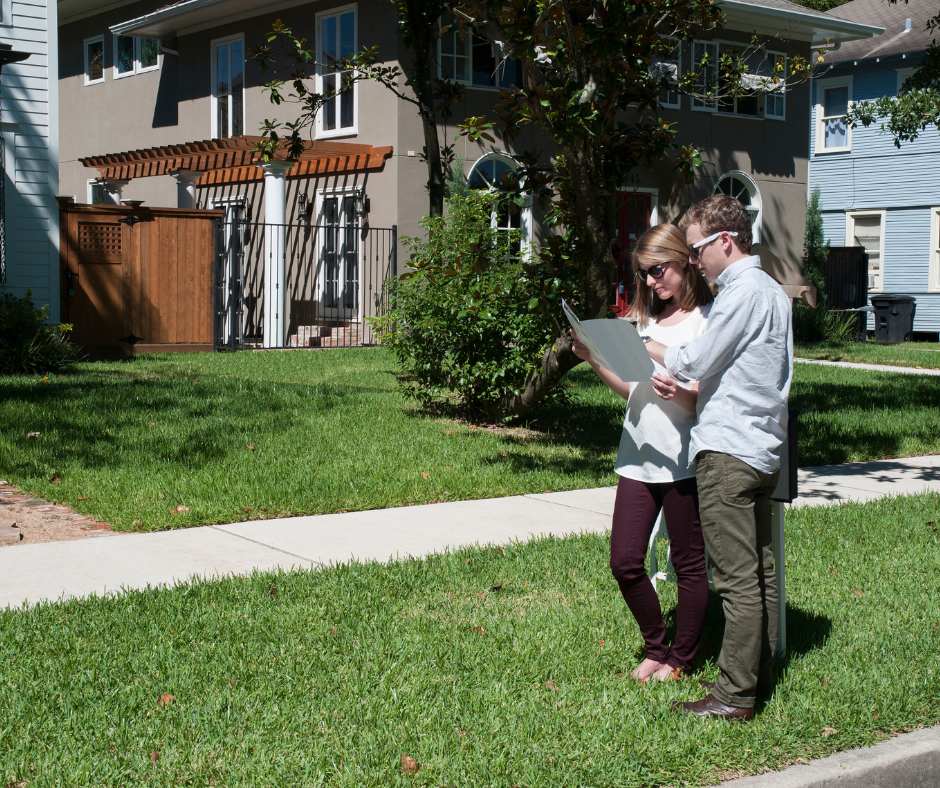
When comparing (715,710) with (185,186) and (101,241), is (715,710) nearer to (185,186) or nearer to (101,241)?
(101,241)

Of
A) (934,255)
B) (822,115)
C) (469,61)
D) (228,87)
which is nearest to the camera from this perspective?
(469,61)

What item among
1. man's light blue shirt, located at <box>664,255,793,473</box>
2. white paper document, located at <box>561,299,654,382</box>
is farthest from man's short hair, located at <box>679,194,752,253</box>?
white paper document, located at <box>561,299,654,382</box>

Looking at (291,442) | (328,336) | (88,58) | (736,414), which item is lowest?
(291,442)

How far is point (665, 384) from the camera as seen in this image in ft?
14.9

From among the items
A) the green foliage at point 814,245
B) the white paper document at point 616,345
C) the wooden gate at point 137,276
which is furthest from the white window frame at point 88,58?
the white paper document at point 616,345

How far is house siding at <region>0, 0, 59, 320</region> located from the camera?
17188 millimetres

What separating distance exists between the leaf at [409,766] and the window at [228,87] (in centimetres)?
2096

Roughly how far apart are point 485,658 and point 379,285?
652 inches

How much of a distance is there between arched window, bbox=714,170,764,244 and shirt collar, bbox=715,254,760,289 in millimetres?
21842

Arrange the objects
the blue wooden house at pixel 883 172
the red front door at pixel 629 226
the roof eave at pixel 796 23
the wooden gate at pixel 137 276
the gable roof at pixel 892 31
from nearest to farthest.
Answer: the wooden gate at pixel 137 276 → the red front door at pixel 629 226 → the roof eave at pixel 796 23 → the gable roof at pixel 892 31 → the blue wooden house at pixel 883 172

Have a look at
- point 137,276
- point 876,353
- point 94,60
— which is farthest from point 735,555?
point 94,60

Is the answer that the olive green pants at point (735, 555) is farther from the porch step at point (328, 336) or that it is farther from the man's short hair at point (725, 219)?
the porch step at point (328, 336)

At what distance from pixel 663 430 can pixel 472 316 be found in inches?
273

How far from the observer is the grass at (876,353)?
2041 cm
